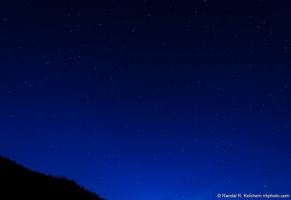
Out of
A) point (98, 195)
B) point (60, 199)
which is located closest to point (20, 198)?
point (60, 199)

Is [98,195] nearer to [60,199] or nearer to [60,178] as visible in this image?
[60,178]

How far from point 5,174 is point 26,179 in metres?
0.57

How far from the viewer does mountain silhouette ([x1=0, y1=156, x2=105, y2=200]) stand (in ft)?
25.0

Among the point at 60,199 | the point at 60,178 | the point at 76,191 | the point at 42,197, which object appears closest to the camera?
the point at 42,197

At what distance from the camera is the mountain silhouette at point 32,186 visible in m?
7.62

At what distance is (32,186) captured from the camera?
8.60 metres

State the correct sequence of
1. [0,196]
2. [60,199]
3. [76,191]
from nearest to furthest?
[0,196] < [60,199] < [76,191]

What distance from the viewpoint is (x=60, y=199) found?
8633 millimetres

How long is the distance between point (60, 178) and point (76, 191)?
41.2 inches

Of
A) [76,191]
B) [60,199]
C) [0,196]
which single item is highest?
[76,191]

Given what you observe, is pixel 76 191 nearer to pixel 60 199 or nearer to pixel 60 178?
pixel 60 178

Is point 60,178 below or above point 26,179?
above

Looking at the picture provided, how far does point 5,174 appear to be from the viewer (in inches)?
343

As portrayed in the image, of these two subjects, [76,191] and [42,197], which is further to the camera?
[76,191]
